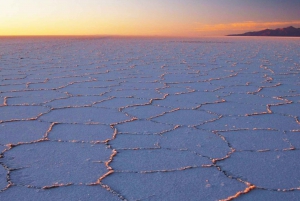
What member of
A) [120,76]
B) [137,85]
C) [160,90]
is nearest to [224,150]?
[160,90]

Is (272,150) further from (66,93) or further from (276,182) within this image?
(66,93)

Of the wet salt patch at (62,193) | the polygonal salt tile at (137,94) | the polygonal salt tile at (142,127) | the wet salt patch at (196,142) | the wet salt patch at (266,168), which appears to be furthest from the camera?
the polygonal salt tile at (137,94)

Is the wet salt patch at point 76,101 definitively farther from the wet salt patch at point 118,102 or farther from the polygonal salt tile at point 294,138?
the polygonal salt tile at point 294,138

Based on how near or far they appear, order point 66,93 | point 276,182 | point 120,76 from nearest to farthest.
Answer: point 276,182, point 66,93, point 120,76

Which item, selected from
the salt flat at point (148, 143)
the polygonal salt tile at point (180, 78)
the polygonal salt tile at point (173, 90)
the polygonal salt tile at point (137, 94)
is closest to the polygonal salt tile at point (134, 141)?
the salt flat at point (148, 143)

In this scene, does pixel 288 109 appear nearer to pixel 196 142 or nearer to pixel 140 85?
pixel 196 142

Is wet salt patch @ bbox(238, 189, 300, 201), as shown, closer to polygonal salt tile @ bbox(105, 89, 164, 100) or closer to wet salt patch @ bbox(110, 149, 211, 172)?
wet salt patch @ bbox(110, 149, 211, 172)
